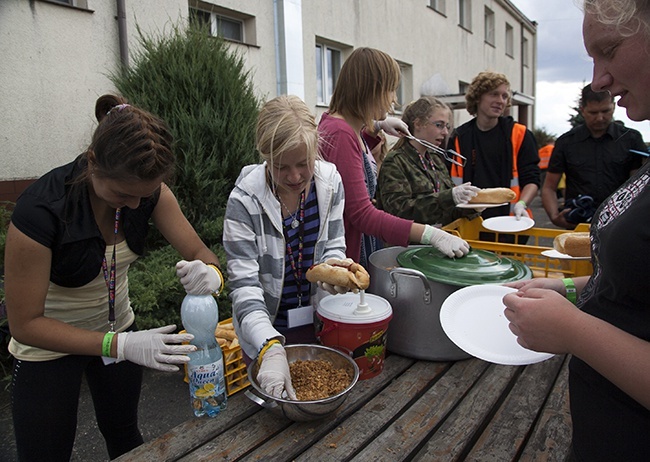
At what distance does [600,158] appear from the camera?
10.6 ft

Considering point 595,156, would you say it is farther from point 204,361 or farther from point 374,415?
point 204,361

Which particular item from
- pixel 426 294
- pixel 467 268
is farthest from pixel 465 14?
pixel 426 294

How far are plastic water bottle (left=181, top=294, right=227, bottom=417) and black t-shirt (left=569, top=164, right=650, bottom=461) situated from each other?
959 millimetres

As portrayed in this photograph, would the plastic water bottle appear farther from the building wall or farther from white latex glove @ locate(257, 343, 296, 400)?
the building wall

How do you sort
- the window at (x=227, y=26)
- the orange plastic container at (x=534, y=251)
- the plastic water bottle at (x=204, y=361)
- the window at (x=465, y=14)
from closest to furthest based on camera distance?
the plastic water bottle at (x=204, y=361), the orange plastic container at (x=534, y=251), the window at (x=227, y=26), the window at (x=465, y=14)

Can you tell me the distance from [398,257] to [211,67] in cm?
323

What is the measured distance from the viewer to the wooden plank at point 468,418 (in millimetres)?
1213

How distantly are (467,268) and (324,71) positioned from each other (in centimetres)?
750

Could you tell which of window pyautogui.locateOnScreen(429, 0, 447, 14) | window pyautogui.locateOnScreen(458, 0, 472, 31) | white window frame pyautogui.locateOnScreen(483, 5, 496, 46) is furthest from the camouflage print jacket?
white window frame pyautogui.locateOnScreen(483, 5, 496, 46)

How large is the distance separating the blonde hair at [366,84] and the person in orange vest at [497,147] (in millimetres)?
1494

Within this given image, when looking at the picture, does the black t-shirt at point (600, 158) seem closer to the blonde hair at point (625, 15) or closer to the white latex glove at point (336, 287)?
the white latex glove at point (336, 287)

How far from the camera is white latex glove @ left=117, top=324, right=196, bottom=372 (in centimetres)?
137

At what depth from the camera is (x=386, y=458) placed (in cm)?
117

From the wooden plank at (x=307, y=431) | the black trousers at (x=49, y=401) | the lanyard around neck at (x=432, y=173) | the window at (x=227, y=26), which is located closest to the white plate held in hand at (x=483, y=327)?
the wooden plank at (x=307, y=431)
